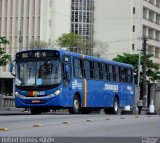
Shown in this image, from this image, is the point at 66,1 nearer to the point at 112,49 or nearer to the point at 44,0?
the point at 44,0

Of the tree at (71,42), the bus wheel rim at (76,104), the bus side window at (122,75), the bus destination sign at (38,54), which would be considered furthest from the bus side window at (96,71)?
the tree at (71,42)

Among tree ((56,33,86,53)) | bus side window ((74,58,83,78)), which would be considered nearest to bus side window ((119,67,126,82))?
bus side window ((74,58,83,78))

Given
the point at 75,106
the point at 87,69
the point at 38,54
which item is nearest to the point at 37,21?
the point at 87,69

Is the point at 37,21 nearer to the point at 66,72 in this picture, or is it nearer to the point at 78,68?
the point at 78,68

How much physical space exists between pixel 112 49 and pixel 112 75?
214ft

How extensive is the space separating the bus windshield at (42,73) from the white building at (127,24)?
6608 centimetres

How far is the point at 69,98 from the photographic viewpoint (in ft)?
102

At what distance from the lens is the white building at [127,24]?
100m

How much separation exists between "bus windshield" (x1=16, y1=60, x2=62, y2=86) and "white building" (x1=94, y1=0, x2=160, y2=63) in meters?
66.1

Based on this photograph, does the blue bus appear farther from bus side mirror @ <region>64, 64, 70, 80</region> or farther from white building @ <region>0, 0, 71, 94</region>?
white building @ <region>0, 0, 71, 94</region>

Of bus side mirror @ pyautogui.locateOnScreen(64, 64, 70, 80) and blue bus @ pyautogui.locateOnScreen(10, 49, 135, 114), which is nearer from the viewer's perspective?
blue bus @ pyautogui.locateOnScreen(10, 49, 135, 114)

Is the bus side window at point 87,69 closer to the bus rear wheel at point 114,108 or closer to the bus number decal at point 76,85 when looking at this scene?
the bus number decal at point 76,85

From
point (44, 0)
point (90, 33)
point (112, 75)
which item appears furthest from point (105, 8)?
point (112, 75)

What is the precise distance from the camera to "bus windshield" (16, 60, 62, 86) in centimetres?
3014
